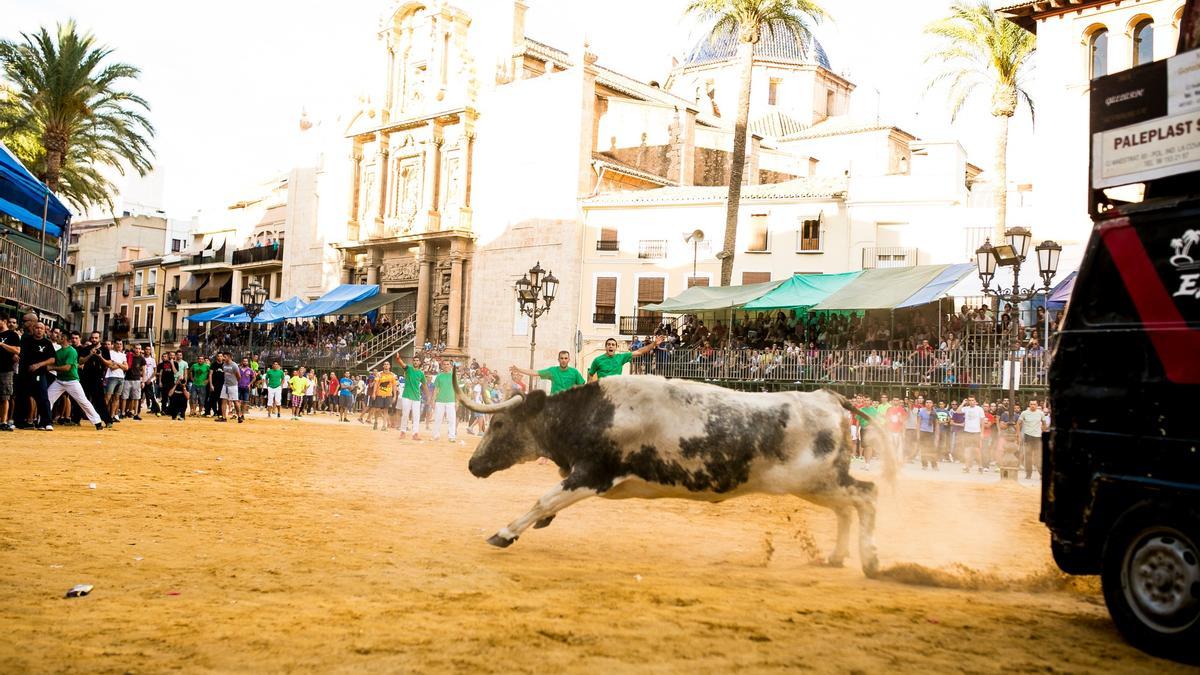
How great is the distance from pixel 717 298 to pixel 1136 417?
31.0 m

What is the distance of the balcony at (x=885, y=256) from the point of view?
41656mm

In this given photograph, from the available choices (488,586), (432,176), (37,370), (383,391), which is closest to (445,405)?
(383,391)

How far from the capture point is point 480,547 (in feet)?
29.9

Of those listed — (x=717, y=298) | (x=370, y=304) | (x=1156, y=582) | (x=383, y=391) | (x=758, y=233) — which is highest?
(x=758, y=233)

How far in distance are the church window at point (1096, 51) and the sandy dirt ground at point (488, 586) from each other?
24896 mm

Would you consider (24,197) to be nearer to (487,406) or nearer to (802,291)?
(802,291)

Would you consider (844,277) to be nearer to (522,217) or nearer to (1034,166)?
(1034,166)

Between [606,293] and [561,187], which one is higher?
[561,187]

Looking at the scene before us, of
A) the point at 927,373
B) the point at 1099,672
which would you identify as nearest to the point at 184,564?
the point at 1099,672

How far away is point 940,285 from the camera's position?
29.8m

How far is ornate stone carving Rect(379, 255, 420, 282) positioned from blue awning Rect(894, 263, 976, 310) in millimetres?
32980

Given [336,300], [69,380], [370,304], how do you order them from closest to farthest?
[69,380] < [370,304] < [336,300]

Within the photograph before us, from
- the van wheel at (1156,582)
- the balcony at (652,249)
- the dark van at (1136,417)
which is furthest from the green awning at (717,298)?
the van wheel at (1156,582)

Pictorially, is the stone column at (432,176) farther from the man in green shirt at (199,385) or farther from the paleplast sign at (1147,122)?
the paleplast sign at (1147,122)
